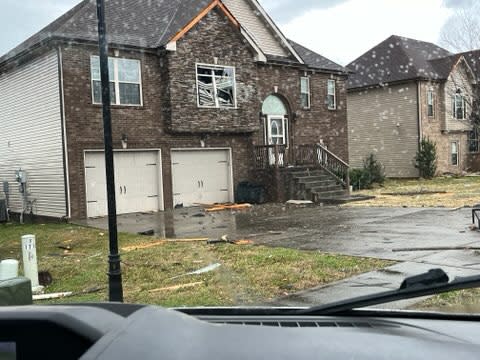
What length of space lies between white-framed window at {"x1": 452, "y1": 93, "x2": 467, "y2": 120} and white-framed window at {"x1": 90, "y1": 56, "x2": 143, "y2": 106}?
75.4ft

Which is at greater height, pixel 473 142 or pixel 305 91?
pixel 305 91

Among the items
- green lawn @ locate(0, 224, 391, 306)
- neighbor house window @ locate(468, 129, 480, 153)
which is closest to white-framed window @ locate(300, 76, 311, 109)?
green lawn @ locate(0, 224, 391, 306)

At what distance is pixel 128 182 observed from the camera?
1892 cm

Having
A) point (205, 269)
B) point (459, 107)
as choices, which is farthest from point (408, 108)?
point (205, 269)

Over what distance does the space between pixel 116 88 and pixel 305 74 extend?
999 cm

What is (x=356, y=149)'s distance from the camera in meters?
35.7

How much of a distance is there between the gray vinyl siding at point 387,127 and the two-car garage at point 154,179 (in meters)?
15.1

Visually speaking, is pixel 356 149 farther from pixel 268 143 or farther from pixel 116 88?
pixel 116 88

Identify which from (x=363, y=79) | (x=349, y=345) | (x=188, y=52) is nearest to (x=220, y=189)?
(x=188, y=52)

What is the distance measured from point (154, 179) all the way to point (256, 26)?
29.5ft

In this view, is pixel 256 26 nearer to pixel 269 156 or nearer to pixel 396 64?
pixel 269 156

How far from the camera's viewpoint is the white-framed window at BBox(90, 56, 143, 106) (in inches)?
700

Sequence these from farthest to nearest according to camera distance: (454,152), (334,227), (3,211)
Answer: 1. (454,152)
2. (3,211)
3. (334,227)

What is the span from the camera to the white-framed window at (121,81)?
17.8 metres
